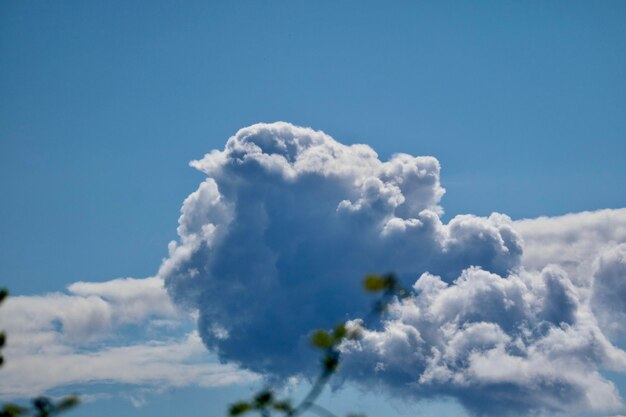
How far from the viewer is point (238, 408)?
79.9ft

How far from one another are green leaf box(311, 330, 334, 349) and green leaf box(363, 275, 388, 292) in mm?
3440

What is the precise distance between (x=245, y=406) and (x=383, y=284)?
7.88 meters

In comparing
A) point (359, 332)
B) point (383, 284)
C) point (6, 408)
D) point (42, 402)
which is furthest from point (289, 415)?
point (6, 408)

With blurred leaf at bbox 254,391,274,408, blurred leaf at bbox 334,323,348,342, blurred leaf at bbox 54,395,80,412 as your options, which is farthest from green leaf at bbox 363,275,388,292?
blurred leaf at bbox 54,395,80,412

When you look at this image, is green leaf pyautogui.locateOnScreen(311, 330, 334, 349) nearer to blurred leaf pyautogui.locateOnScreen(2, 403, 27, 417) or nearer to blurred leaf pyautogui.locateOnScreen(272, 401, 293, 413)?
blurred leaf pyautogui.locateOnScreen(272, 401, 293, 413)

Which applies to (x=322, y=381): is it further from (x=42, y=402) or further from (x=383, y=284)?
(x=42, y=402)

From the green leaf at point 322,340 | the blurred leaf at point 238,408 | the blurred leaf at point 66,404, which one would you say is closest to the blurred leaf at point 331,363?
the green leaf at point 322,340

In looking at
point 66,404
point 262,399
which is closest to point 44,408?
point 66,404

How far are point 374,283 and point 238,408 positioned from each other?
808 centimetres

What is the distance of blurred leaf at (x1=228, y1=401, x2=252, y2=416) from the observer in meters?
24.3

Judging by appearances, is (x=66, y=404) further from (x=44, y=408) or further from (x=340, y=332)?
(x=340, y=332)

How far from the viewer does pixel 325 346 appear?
2294 cm

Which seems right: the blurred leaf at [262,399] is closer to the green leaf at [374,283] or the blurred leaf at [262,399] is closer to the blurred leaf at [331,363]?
the blurred leaf at [331,363]

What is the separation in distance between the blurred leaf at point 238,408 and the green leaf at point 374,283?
24.3 feet
